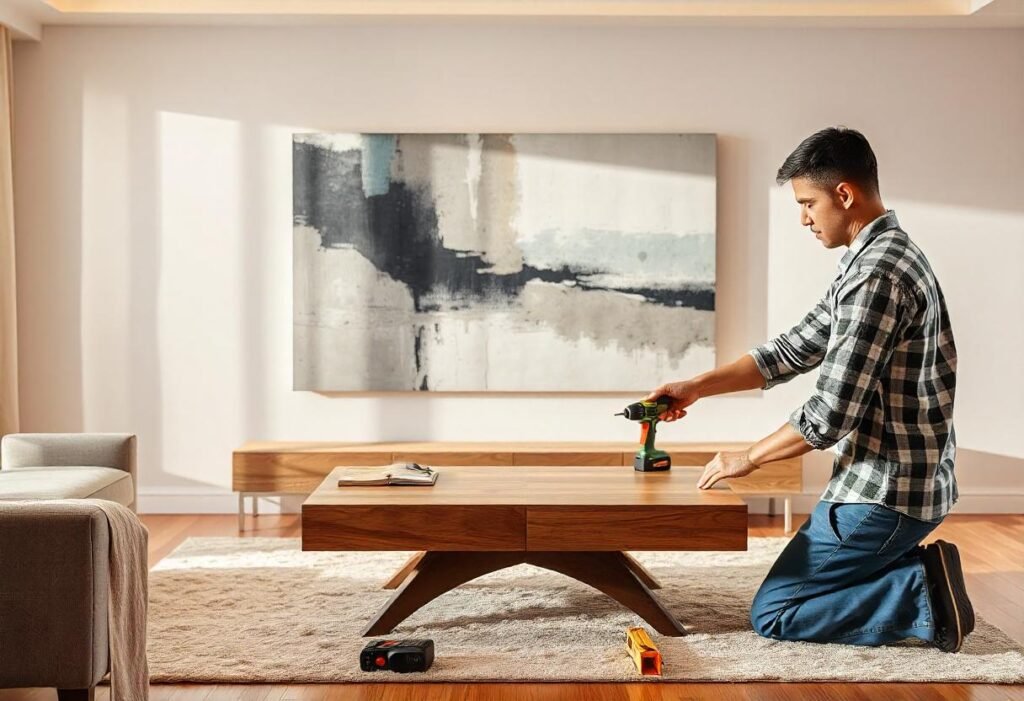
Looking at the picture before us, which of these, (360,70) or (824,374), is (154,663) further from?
(360,70)

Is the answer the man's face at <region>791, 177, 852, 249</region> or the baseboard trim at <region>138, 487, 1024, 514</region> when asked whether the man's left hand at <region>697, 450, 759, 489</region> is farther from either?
the baseboard trim at <region>138, 487, 1024, 514</region>

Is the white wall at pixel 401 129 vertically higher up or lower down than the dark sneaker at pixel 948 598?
higher up

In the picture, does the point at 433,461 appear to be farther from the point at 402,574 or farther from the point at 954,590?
the point at 954,590

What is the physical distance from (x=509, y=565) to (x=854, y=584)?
39.8 inches

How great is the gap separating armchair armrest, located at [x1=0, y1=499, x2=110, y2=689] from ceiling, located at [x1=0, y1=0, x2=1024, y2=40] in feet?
10.8

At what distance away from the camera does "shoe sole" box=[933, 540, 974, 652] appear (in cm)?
311

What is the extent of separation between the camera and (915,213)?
535cm

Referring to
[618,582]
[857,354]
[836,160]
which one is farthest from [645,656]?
[836,160]

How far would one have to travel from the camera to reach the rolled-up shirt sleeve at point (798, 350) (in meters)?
3.48

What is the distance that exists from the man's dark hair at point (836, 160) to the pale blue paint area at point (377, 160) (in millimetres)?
2526

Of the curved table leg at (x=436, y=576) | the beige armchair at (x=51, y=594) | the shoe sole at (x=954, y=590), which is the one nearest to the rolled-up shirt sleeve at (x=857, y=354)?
the shoe sole at (x=954, y=590)

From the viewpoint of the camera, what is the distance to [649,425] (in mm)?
3562

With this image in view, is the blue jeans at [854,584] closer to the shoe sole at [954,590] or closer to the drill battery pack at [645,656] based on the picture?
the shoe sole at [954,590]

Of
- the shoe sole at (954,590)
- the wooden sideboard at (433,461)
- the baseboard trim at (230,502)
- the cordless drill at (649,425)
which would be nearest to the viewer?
the shoe sole at (954,590)
